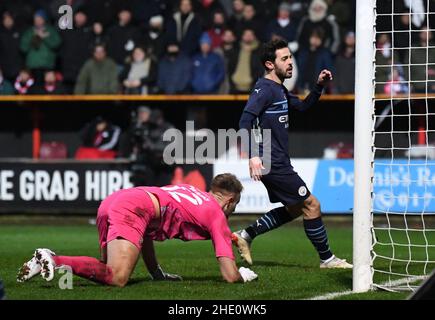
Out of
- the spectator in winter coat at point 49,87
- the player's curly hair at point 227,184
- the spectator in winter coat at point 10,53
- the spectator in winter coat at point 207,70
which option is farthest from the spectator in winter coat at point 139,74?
the player's curly hair at point 227,184

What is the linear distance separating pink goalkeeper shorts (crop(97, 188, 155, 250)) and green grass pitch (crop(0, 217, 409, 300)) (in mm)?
408

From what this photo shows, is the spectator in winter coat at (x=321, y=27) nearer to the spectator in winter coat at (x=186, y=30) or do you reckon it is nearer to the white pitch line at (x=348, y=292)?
the spectator in winter coat at (x=186, y=30)

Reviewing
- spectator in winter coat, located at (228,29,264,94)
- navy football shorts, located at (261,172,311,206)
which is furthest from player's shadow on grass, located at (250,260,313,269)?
spectator in winter coat, located at (228,29,264,94)

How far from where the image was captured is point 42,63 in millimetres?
20156

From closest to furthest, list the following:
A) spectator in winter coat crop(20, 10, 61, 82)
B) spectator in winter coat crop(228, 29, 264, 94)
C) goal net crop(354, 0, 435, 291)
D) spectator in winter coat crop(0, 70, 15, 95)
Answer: goal net crop(354, 0, 435, 291) < spectator in winter coat crop(228, 29, 264, 94) < spectator in winter coat crop(20, 10, 61, 82) < spectator in winter coat crop(0, 70, 15, 95)

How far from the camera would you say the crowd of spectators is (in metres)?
19.2

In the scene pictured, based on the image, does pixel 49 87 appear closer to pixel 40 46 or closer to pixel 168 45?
pixel 40 46

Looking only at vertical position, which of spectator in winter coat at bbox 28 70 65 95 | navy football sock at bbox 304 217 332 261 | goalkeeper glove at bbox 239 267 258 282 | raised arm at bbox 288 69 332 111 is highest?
spectator in winter coat at bbox 28 70 65 95

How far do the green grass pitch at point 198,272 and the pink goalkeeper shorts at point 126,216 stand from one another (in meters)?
0.41

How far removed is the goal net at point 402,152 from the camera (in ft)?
29.2

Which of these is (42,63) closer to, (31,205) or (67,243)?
(31,205)

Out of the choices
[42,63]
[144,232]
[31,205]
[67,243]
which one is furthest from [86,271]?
[42,63]

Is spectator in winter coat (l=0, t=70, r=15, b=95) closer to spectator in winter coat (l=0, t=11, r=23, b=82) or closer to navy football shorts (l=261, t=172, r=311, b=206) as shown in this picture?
spectator in winter coat (l=0, t=11, r=23, b=82)
